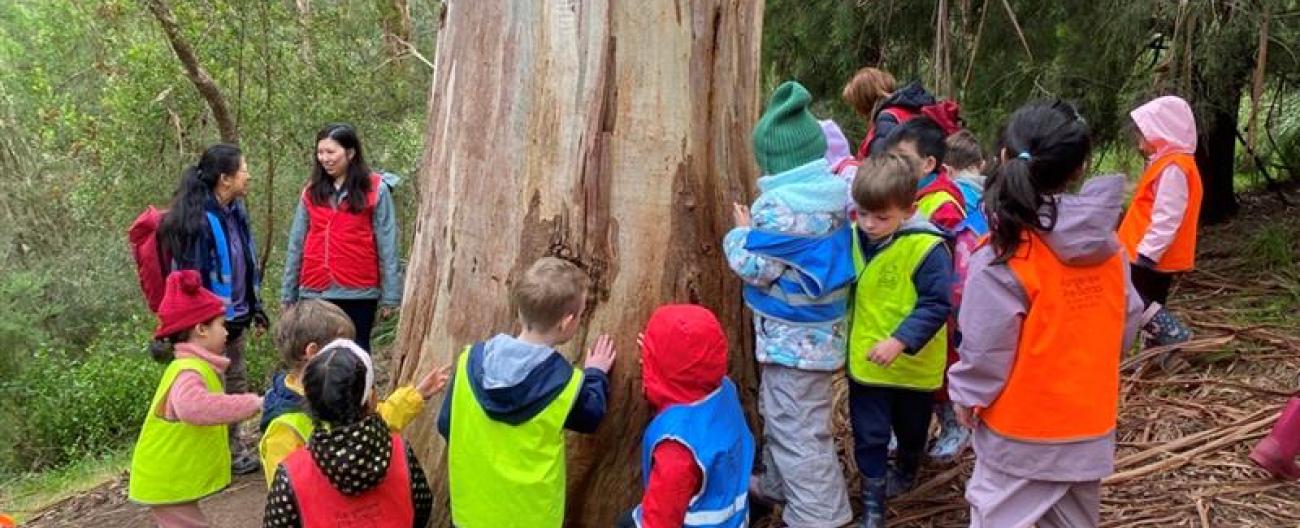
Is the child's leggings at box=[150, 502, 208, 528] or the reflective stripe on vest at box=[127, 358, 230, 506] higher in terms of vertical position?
the reflective stripe on vest at box=[127, 358, 230, 506]

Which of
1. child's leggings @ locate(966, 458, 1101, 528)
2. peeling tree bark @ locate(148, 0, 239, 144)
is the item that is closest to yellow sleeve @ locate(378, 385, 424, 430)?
child's leggings @ locate(966, 458, 1101, 528)

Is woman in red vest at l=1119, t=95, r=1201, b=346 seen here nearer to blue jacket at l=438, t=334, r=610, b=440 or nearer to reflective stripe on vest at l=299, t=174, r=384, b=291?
blue jacket at l=438, t=334, r=610, b=440

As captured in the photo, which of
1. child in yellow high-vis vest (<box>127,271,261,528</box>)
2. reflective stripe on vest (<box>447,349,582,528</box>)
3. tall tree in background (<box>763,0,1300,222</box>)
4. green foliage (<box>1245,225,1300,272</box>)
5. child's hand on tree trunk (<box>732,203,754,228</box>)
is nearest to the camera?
reflective stripe on vest (<box>447,349,582,528</box>)

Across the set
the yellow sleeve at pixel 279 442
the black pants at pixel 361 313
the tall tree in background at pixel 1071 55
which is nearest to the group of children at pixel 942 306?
the tall tree in background at pixel 1071 55

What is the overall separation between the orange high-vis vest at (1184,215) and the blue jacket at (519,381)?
10.1ft

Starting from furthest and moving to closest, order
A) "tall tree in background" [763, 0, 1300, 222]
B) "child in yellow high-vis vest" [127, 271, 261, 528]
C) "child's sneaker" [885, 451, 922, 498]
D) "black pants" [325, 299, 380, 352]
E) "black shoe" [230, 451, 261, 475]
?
"tall tree in background" [763, 0, 1300, 222]
"black shoe" [230, 451, 261, 475]
"black pants" [325, 299, 380, 352]
"child's sneaker" [885, 451, 922, 498]
"child in yellow high-vis vest" [127, 271, 261, 528]

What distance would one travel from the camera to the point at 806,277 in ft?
10.9

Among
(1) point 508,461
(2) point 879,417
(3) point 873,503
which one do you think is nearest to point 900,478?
(3) point 873,503

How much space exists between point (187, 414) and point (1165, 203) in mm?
4258

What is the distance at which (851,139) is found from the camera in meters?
7.90

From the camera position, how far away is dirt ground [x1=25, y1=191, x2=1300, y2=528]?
373 centimetres

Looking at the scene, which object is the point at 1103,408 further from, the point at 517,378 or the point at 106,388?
the point at 106,388

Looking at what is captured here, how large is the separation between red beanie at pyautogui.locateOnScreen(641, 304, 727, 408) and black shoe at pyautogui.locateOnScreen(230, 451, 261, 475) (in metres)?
2.89

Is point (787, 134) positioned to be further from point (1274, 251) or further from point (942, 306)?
point (1274, 251)
